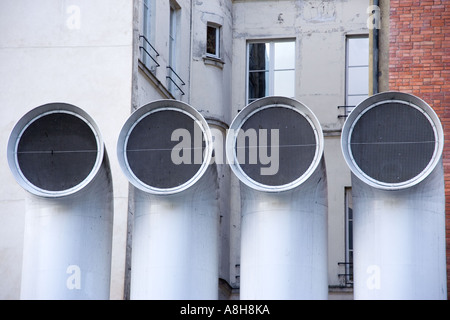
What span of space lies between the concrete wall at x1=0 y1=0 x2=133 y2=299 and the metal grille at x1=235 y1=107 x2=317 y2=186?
4704 mm

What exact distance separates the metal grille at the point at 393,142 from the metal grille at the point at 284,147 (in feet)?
1.97

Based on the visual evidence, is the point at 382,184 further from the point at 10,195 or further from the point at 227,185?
the point at 227,185

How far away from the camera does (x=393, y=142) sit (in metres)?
14.0

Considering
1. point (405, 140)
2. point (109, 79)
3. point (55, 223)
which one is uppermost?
point (109, 79)

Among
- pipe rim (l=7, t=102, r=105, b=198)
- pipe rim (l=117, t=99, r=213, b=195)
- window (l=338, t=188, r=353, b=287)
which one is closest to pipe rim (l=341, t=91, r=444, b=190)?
pipe rim (l=117, t=99, r=213, b=195)

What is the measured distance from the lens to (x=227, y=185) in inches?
964

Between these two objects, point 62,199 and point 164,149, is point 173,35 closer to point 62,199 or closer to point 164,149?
point 164,149

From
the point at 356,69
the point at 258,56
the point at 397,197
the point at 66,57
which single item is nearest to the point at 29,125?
the point at 66,57

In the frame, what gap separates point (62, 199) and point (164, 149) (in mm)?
1461

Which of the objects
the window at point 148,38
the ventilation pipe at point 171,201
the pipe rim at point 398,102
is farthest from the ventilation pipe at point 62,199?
the window at point 148,38

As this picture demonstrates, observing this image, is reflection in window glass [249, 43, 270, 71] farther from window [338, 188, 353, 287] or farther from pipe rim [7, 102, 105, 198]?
pipe rim [7, 102, 105, 198]

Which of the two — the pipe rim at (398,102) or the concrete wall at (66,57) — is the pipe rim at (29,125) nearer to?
the pipe rim at (398,102)
